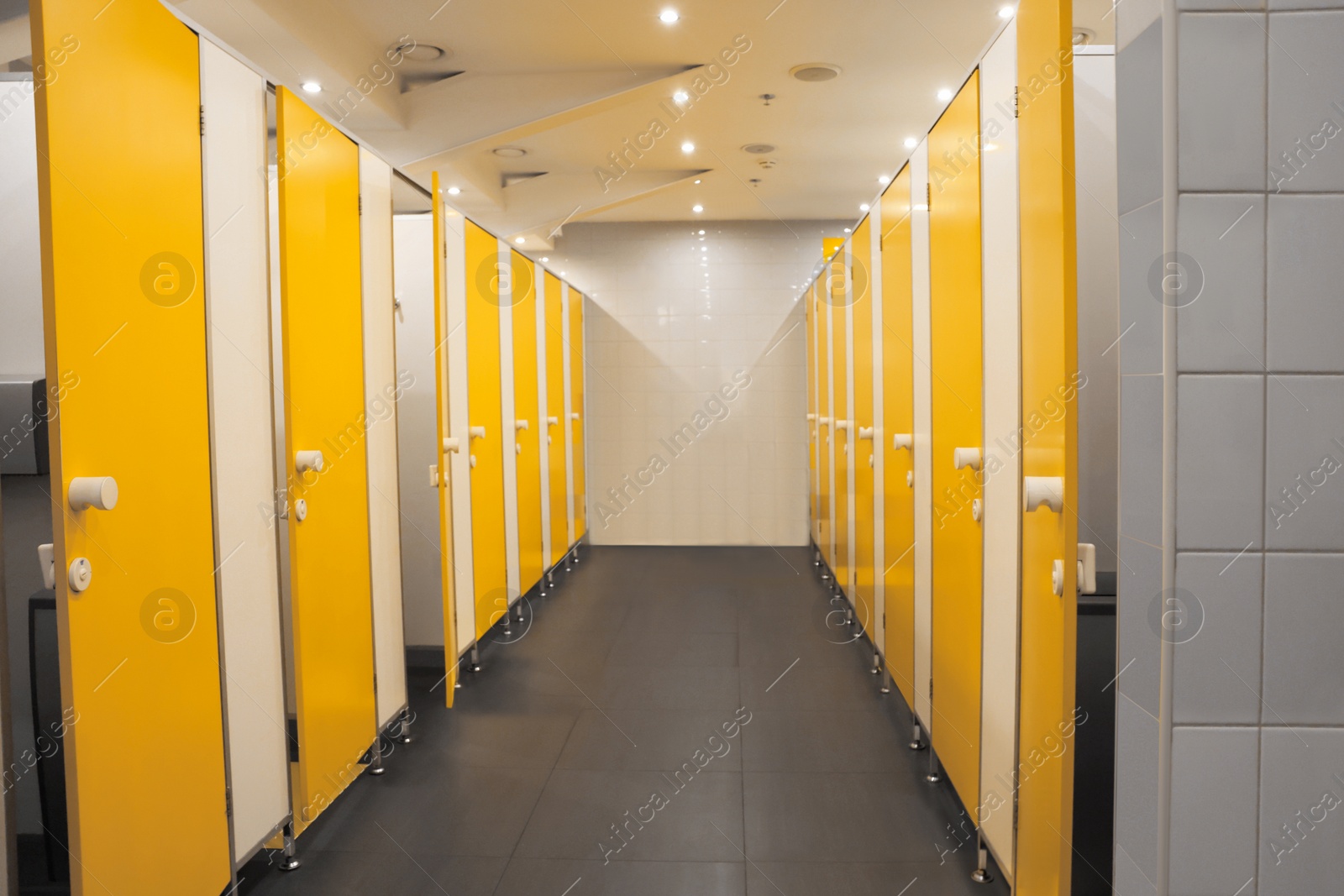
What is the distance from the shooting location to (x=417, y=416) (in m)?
3.50

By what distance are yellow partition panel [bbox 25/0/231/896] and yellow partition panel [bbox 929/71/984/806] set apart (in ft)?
5.76

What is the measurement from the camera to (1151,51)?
1030 mm

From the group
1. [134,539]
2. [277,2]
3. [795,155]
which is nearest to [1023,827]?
[134,539]

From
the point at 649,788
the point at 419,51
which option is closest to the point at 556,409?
the point at 419,51

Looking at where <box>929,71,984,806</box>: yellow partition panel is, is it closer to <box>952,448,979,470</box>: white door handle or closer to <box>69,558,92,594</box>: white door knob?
<box>952,448,979,470</box>: white door handle

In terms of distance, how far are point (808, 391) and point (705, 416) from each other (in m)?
0.97

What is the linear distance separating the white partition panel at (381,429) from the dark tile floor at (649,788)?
0.33 m

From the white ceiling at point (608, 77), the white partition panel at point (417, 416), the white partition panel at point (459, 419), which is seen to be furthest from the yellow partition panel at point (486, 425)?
the white ceiling at point (608, 77)

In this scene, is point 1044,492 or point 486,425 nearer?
point 1044,492

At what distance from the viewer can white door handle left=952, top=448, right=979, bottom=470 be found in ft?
6.46

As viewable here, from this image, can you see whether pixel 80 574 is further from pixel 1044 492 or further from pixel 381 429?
pixel 1044 492

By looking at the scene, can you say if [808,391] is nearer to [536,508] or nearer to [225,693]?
[536,508]

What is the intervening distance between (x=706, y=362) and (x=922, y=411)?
4.72 metres

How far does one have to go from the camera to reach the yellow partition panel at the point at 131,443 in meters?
1.36
